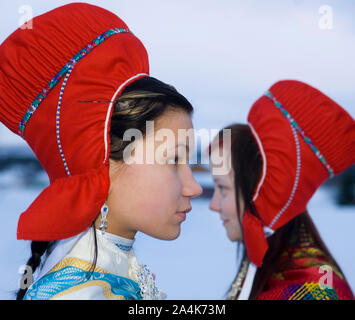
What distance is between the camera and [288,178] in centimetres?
145

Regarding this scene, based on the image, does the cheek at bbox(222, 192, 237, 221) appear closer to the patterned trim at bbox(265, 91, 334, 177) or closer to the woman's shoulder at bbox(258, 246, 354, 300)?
the woman's shoulder at bbox(258, 246, 354, 300)

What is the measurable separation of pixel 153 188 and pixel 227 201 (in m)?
0.72

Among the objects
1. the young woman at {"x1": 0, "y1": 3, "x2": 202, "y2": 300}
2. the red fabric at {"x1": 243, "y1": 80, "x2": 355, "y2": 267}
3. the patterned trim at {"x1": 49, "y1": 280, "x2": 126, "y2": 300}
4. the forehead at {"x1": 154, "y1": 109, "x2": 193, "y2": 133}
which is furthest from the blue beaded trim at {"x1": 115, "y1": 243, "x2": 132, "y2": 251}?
the red fabric at {"x1": 243, "y1": 80, "x2": 355, "y2": 267}

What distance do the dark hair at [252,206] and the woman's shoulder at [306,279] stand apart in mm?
25

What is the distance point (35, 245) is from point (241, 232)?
800 millimetres

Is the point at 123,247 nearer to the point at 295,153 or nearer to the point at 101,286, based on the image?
the point at 101,286

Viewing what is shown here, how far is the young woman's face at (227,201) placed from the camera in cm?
162

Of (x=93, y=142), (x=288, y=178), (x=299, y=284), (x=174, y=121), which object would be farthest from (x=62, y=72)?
(x=299, y=284)

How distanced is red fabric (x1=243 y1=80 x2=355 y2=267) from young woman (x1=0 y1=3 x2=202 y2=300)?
1.87 ft

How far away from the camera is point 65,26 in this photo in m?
0.93

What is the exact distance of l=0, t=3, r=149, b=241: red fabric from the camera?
0.89m

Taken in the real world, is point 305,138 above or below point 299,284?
Result: above
